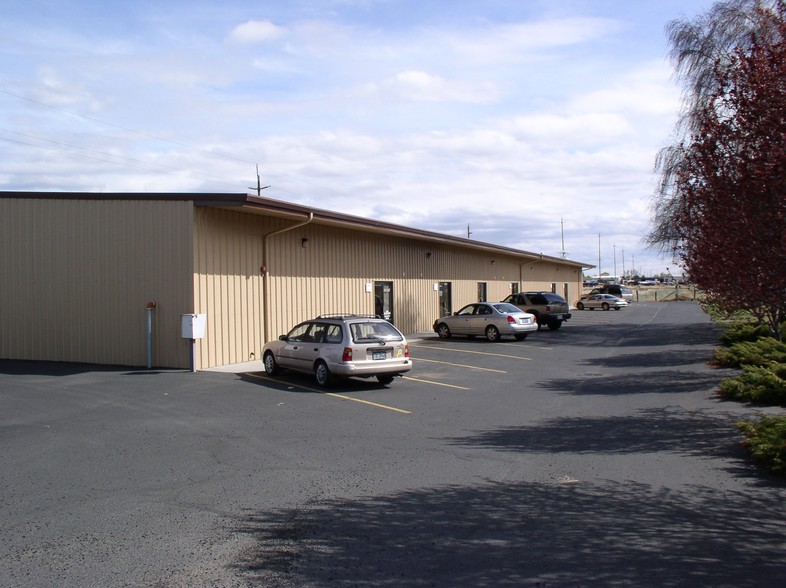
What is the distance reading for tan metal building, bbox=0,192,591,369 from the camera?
1697cm

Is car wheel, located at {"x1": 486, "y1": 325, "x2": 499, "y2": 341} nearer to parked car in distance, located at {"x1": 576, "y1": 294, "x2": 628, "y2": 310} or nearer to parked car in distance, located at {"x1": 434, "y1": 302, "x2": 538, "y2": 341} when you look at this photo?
parked car in distance, located at {"x1": 434, "y1": 302, "x2": 538, "y2": 341}

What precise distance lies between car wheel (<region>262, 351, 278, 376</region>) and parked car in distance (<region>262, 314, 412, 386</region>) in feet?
2.73

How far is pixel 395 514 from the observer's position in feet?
20.7

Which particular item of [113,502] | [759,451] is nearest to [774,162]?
[759,451]

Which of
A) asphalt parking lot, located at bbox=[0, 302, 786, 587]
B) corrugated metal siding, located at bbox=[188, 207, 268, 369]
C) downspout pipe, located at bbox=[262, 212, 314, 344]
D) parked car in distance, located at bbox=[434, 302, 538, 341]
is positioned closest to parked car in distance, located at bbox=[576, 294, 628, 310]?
parked car in distance, located at bbox=[434, 302, 538, 341]

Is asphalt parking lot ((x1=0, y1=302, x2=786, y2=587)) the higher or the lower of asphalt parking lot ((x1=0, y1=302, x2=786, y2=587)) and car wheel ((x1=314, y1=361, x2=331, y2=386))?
the lower

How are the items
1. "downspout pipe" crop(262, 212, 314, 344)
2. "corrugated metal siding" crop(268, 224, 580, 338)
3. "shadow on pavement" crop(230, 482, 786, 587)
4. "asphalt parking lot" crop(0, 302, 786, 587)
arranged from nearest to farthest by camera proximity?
"shadow on pavement" crop(230, 482, 786, 587) < "asphalt parking lot" crop(0, 302, 786, 587) < "downspout pipe" crop(262, 212, 314, 344) < "corrugated metal siding" crop(268, 224, 580, 338)

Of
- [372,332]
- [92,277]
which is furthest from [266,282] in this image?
[372,332]

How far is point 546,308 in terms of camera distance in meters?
33.3

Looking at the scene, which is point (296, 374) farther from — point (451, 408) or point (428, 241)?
point (428, 241)

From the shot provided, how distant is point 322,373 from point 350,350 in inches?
38.1

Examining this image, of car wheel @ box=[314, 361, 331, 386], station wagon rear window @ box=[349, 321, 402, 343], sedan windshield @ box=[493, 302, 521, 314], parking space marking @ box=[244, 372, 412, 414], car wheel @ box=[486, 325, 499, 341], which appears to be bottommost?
parking space marking @ box=[244, 372, 412, 414]

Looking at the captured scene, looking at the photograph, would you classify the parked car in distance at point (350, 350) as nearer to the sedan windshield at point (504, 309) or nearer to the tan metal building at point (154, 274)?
the tan metal building at point (154, 274)

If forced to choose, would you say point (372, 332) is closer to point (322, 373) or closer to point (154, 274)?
point (322, 373)
